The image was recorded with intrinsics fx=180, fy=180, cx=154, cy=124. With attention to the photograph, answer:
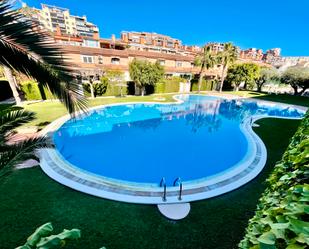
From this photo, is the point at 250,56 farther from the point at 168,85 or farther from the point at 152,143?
the point at 152,143

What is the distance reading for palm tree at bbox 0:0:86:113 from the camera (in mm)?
2600

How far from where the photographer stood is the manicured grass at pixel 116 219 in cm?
441

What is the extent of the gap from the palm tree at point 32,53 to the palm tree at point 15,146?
897 millimetres

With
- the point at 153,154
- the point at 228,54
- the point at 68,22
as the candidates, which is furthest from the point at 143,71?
the point at 68,22

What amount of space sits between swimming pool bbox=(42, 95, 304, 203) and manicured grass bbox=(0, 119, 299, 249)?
48cm

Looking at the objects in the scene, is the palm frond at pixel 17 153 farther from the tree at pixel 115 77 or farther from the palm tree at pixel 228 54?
the palm tree at pixel 228 54

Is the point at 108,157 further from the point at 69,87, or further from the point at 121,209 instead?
the point at 69,87

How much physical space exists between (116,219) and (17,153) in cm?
304

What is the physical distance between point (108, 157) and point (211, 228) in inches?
277

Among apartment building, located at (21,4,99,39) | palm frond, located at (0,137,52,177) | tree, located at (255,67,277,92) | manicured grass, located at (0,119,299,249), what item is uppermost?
apartment building, located at (21,4,99,39)

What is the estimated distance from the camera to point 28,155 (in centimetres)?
379

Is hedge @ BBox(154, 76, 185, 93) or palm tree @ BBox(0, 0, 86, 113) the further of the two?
hedge @ BBox(154, 76, 185, 93)

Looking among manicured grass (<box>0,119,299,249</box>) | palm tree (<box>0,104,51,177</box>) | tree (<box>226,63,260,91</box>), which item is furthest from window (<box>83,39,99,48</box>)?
palm tree (<box>0,104,51,177</box>)

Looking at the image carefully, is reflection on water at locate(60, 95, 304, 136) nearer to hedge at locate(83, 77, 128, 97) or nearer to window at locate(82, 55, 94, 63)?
hedge at locate(83, 77, 128, 97)
